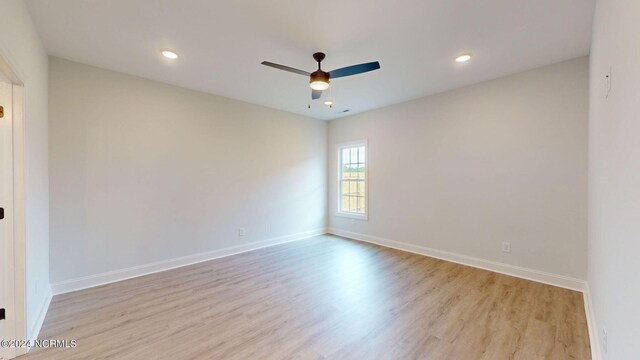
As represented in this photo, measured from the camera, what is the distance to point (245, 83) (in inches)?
149

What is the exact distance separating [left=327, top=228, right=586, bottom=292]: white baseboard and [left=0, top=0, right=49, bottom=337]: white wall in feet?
15.2

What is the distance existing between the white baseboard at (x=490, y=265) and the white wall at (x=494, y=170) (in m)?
0.06

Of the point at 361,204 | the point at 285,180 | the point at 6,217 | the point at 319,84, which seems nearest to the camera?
the point at 6,217

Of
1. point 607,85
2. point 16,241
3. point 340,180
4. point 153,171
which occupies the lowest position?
point 16,241

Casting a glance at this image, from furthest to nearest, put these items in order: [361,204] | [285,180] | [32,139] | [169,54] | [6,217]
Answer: [361,204] → [285,180] → [169,54] → [32,139] → [6,217]

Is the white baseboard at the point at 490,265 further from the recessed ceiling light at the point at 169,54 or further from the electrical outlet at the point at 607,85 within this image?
the recessed ceiling light at the point at 169,54

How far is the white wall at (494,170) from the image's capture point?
3.09 m

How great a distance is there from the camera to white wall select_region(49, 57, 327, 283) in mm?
3049

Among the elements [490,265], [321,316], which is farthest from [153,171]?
[490,265]

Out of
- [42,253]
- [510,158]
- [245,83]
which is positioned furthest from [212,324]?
[510,158]

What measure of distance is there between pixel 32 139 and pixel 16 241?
0.91 m

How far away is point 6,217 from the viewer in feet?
6.25

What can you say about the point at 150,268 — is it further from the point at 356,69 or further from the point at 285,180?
the point at 356,69

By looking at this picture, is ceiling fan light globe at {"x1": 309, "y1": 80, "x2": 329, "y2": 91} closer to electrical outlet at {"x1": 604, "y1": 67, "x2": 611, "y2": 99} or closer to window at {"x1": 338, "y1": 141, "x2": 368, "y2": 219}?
electrical outlet at {"x1": 604, "y1": 67, "x2": 611, "y2": 99}
